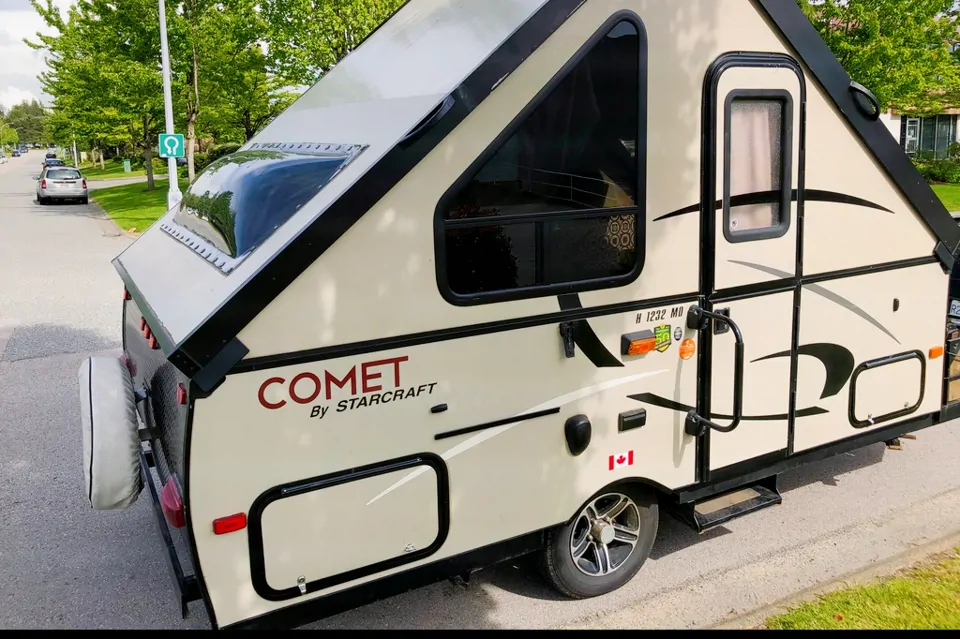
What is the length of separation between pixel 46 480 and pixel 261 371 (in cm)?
363

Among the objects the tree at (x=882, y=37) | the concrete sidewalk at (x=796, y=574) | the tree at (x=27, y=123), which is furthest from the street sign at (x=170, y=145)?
the tree at (x=27, y=123)

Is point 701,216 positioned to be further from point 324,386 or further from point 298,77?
point 298,77

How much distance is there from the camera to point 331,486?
3.20m

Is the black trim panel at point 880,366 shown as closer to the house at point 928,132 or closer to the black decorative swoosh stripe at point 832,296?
the black decorative swoosh stripe at point 832,296

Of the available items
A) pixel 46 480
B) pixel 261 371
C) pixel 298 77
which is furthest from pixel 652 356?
pixel 298 77

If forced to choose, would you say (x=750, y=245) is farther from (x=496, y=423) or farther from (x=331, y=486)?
(x=331, y=486)

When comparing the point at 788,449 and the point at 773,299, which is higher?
the point at 773,299

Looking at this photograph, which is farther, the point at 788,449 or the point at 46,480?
the point at 46,480

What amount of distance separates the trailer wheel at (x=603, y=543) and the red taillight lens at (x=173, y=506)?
168 cm

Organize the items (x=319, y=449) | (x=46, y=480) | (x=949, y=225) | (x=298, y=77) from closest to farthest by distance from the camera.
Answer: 1. (x=319, y=449)
2. (x=949, y=225)
3. (x=46, y=480)
4. (x=298, y=77)

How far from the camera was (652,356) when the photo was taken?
3.96m

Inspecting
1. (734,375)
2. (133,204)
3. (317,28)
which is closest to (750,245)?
(734,375)

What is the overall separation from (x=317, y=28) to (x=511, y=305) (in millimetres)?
14270

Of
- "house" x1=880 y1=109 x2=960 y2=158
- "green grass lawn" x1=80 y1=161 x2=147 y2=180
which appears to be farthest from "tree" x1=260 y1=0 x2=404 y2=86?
"green grass lawn" x1=80 y1=161 x2=147 y2=180
